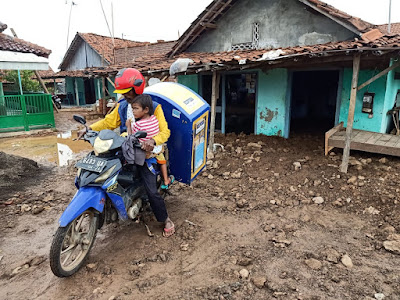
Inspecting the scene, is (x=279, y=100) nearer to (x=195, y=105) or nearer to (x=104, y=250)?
(x=195, y=105)

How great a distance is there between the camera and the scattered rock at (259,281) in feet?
8.50

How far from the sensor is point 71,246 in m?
2.81

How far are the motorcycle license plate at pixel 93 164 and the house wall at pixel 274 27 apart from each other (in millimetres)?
6377

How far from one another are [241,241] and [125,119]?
2023mm

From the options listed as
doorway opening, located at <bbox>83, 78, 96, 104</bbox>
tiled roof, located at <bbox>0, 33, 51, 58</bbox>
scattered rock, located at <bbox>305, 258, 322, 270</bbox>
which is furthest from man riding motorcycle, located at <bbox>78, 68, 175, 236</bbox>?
doorway opening, located at <bbox>83, 78, 96, 104</bbox>

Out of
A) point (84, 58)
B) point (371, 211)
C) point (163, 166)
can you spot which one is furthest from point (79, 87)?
point (371, 211)

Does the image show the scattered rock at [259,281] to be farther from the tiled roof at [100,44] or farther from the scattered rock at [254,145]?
the tiled roof at [100,44]

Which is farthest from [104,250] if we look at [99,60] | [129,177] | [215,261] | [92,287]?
[99,60]

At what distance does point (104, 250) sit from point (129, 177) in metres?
0.92

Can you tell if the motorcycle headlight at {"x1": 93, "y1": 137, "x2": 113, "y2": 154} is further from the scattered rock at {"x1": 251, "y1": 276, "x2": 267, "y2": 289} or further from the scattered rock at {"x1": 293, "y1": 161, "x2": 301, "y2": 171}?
the scattered rock at {"x1": 293, "y1": 161, "x2": 301, "y2": 171}

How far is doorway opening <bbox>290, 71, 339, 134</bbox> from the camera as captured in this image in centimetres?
1098

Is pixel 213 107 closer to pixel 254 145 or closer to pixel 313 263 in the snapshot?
pixel 254 145

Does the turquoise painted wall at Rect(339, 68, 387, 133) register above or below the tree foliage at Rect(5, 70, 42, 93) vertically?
below

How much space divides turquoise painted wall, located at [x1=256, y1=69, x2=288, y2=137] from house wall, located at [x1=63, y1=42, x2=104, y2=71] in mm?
15184
